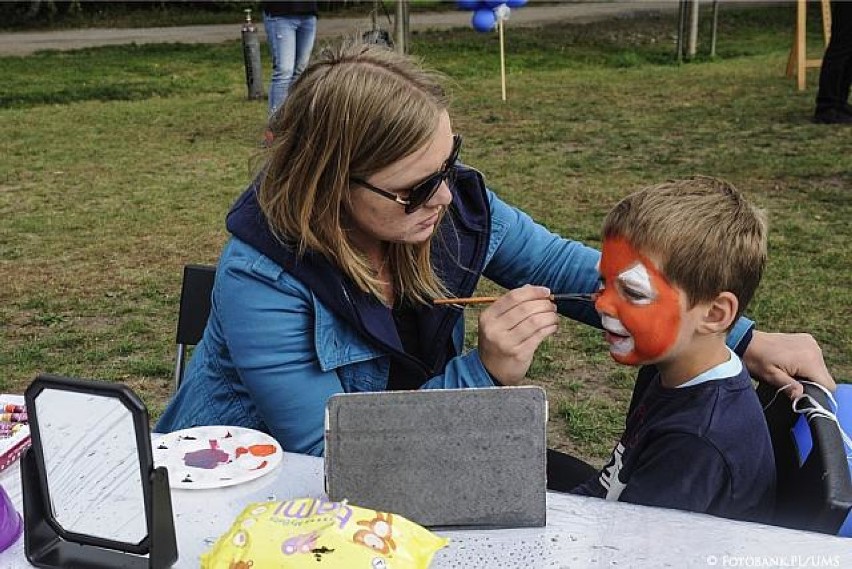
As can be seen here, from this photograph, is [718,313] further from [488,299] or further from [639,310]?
[488,299]

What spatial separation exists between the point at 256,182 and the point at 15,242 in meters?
4.32

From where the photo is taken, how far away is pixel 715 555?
1.29 m

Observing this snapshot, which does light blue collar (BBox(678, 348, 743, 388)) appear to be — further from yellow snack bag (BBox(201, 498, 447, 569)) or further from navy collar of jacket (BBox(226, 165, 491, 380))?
yellow snack bag (BBox(201, 498, 447, 569))

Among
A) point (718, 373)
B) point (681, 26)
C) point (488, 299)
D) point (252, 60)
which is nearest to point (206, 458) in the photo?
point (488, 299)

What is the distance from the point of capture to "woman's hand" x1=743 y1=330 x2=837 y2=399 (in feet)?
5.89

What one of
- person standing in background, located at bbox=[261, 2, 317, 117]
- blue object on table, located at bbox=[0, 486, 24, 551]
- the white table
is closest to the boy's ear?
the white table

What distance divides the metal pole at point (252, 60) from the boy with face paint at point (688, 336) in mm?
8770

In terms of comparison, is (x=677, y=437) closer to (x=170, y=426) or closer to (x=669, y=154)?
(x=170, y=426)

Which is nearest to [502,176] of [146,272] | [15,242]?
[146,272]

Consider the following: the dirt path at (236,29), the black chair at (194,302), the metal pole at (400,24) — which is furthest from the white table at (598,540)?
the dirt path at (236,29)

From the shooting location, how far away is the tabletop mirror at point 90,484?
1.23 meters

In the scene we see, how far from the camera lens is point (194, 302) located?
2.51 metres

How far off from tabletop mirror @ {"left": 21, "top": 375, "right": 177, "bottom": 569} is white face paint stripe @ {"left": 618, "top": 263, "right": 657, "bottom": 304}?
832mm

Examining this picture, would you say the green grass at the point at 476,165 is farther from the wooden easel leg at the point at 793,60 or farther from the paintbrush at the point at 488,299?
the paintbrush at the point at 488,299
